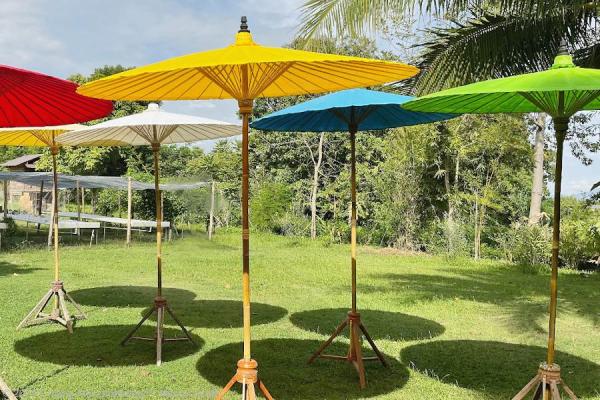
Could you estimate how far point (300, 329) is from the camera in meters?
6.91

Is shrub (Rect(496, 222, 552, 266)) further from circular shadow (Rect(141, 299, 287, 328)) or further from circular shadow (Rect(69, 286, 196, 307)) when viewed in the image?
circular shadow (Rect(69, 286, 196, 307))

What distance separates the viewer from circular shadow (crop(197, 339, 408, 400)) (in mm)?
4777

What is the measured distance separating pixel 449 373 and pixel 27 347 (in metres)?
4.19

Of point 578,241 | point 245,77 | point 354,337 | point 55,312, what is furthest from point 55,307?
point 578,241

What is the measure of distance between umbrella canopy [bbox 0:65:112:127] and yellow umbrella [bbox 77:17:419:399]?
627mm

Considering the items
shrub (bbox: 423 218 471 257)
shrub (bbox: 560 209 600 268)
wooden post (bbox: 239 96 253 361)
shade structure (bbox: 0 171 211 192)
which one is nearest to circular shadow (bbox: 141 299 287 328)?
wooden post (bbox: 239 96 253 361)

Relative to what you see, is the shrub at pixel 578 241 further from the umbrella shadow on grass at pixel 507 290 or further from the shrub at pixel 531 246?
the umbrella shadow on grass at pixel 507 290

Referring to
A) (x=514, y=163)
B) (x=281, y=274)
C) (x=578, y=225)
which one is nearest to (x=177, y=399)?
(x=281, y=274)

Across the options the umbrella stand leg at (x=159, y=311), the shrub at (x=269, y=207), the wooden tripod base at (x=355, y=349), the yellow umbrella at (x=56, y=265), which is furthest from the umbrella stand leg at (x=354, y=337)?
the shrub at (x=269, y=207)

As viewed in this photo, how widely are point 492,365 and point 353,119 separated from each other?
2696mm

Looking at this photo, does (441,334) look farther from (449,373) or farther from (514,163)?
(514,163)

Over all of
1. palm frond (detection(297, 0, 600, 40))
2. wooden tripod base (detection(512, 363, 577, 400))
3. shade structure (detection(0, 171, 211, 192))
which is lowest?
wooden tripod base (detection(512, 363, 577, 400))

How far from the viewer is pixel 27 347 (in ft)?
19.6

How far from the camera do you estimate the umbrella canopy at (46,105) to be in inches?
165
